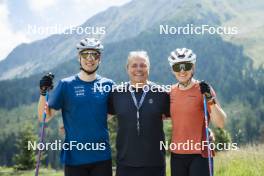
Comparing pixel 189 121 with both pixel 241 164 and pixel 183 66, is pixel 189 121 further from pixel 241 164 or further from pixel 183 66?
pixel 241 164

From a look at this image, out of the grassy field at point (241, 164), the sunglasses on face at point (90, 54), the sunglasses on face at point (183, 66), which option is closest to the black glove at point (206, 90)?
the sunglasses on face at point (183, 66)

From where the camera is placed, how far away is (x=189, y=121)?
7605 millimetres

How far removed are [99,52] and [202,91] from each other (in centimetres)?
204

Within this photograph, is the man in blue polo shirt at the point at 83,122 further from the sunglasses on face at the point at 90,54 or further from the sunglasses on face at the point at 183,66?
the sunglasses on face at the point at 183,66

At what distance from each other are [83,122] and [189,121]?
5.94ft

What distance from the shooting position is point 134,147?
24.6 feet

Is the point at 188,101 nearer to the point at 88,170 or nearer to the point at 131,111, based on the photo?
the point at 131,111

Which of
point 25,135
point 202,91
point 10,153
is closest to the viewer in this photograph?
point 202,91

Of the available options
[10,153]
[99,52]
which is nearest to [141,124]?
[99,52]

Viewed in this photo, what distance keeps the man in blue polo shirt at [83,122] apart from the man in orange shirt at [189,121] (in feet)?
3.91

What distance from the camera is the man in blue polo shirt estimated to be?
7559 millimetres

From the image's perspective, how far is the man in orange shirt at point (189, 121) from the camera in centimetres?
747
